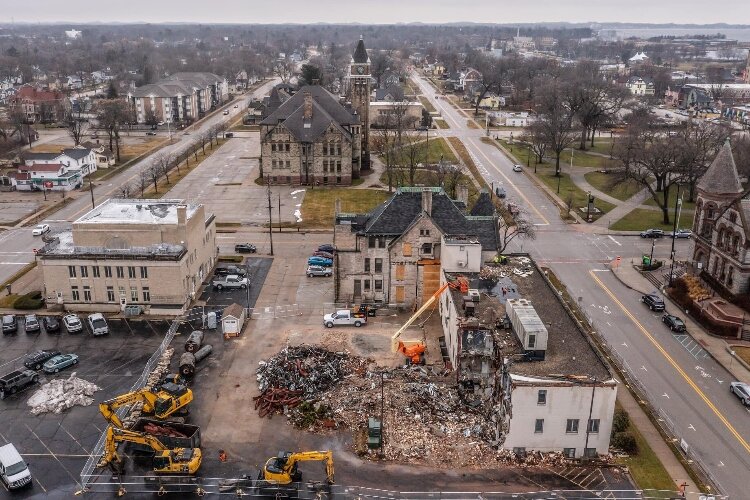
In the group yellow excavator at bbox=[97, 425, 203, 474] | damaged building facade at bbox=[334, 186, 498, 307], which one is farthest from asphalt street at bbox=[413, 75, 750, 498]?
yellow excavator at bbox=[97, 425, 203, 474]

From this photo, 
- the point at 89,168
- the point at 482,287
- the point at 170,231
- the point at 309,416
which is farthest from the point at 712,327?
the point at 89,168

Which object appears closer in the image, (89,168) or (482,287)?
(482,287)

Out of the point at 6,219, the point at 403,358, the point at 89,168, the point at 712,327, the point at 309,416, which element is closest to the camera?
the point at 309,416

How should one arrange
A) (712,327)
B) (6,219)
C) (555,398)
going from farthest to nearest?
(6,219), (712,327), (555,398)

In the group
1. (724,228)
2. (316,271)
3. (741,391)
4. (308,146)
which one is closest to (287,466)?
(741,391)

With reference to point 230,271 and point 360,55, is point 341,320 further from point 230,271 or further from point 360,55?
point 360,55

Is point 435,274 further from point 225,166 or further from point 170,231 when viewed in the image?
point 225,166

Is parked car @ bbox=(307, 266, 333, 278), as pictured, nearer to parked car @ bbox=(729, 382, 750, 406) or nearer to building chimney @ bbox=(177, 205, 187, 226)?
building chimney @ bbox=(177, 205, 187, 226)

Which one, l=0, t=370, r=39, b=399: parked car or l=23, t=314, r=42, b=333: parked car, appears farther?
l=23, t=314, r=42, b=333: parked car
